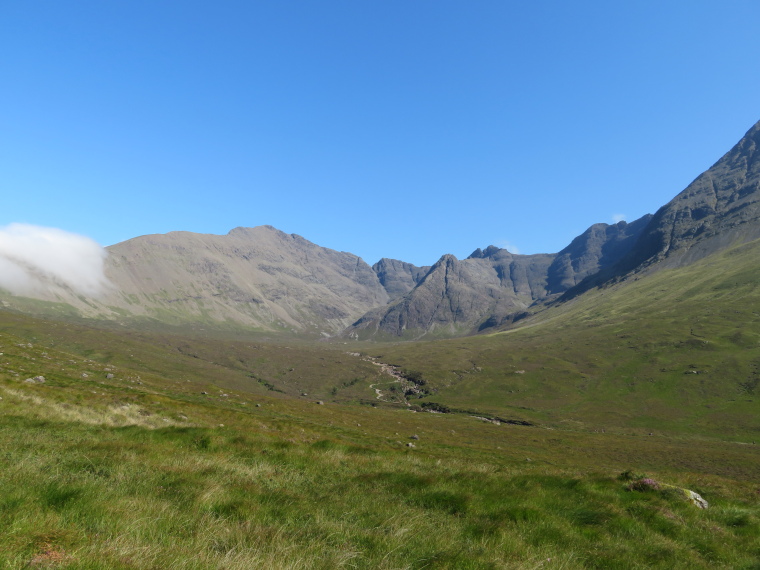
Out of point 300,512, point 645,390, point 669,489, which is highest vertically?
point 300,512

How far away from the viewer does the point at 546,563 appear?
6.81 m

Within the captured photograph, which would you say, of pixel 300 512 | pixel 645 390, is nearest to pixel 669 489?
pixel 300 512

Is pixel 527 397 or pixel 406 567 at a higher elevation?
pixel 406 567

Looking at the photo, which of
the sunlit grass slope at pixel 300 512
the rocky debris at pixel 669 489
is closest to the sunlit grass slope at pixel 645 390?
the rocky debris at pixel 669 489

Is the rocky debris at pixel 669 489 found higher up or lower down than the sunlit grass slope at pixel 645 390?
higher up

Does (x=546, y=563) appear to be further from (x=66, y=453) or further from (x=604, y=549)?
(x=66, y=453)

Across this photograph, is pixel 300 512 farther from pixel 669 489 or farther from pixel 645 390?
pixel 645 390

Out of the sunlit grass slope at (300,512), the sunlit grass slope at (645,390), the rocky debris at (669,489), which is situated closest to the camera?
the sunlit grass slope at (300,512)

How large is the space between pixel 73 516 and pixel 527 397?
18200 centimetres

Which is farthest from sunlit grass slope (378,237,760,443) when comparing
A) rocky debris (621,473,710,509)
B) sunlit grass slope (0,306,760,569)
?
sunlit grass slope (0,306,760,569)

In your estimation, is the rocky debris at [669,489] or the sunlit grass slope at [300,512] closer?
Answer: the sunlit grass slope at [300,512]

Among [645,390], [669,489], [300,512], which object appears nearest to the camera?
[300,512]

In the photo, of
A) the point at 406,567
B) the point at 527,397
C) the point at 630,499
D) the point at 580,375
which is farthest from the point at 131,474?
the point at 580,375

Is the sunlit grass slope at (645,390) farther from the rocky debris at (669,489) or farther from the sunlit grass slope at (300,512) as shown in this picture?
the sunlit grass slope at (300,512)
